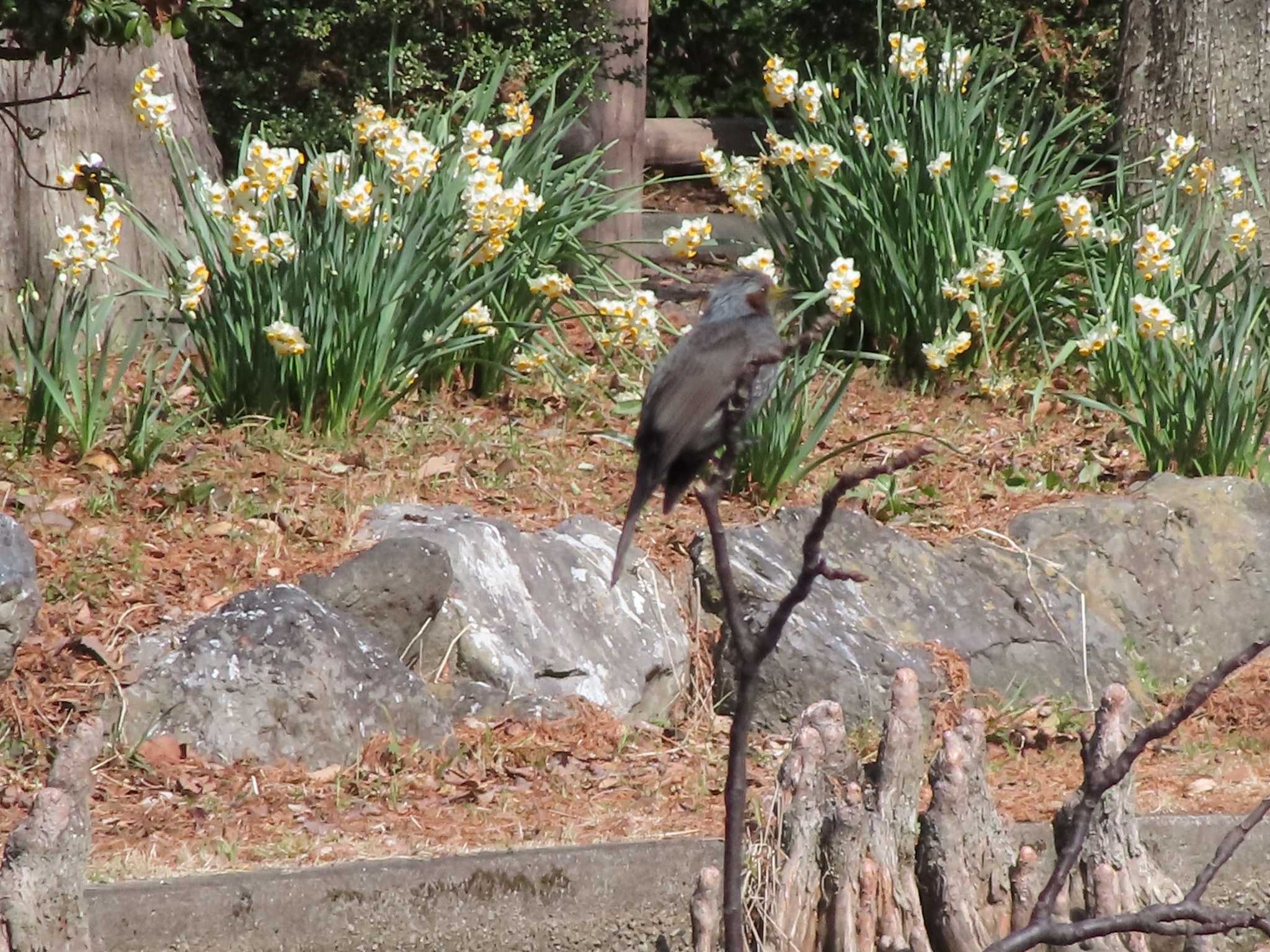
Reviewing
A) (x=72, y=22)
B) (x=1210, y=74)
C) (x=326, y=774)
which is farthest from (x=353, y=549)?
(x=1210, y=74)

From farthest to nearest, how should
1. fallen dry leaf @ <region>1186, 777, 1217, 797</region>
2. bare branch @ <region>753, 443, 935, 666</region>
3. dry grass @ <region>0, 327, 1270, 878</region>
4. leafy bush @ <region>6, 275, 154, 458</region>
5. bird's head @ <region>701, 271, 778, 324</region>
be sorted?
leafy bush @ <region>6, 275, 154, 458</region> → fallen dry leaf @ <region>1186, 777, 1217, 797</region> → dry grass @ <region>0, 327, 1270, 878</region> → bird's head @ <region>701, 271, 778, 324</region> → bare branch @ <region>753, 443, 935, 666</region>

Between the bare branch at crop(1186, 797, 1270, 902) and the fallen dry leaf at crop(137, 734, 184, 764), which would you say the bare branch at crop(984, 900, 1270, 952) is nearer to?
the bare branch at crop(1186, 797, 1270, 902)

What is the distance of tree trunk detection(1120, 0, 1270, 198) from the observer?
7406mm

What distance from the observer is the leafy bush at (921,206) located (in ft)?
21.6

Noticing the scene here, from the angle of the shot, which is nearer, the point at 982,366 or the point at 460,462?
the point at 460,462

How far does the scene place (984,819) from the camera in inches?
145

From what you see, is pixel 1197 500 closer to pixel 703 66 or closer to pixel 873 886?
pixel 873 886

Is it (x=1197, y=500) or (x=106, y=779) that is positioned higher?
(x=1197, y=500)

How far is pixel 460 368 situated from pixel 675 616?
1.60m

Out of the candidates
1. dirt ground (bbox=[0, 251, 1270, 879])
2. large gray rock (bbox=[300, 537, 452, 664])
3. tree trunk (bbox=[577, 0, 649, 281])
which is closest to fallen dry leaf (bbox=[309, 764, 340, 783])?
dirt ground (bbox=[0, 251, 1270, 879])

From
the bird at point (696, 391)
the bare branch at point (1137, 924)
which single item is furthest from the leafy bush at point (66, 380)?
the bare branch at point (1137, 924)

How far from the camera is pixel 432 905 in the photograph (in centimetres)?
370

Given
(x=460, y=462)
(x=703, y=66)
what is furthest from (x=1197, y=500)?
(x=703, y=66)

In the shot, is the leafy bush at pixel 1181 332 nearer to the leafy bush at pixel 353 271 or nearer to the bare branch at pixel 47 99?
the leafy bush at pixel 353 271
